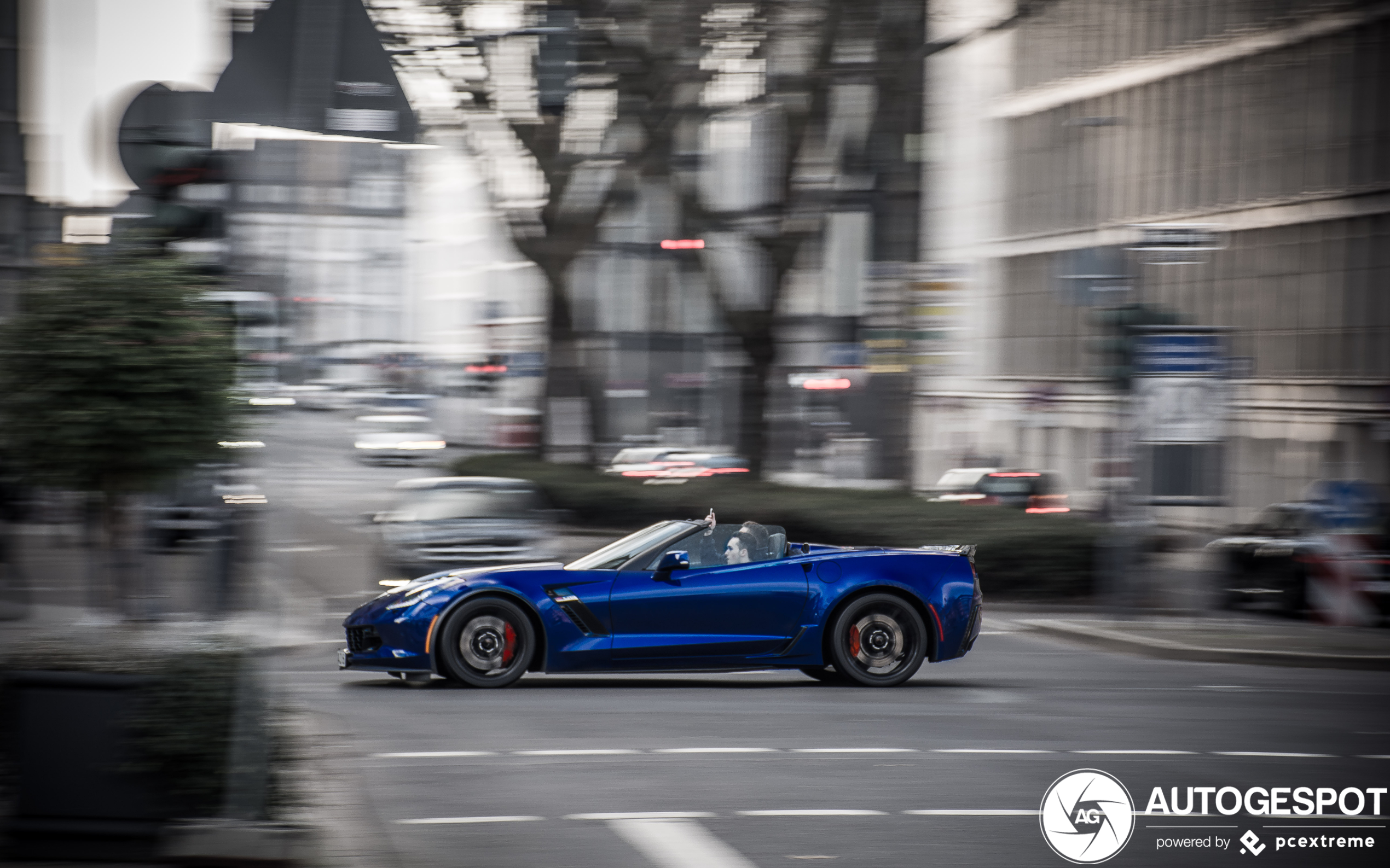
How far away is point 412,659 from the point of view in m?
11.3

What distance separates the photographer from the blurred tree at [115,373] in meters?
8.45

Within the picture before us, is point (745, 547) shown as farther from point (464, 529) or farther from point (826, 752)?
point (464, 529)

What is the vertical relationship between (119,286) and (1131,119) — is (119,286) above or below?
below

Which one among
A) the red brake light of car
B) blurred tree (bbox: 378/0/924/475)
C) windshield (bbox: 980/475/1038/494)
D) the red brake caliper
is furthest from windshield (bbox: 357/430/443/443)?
the red brake caliper

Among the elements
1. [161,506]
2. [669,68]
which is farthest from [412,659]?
[669,68]

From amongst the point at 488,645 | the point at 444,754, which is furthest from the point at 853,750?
the point at 488,645

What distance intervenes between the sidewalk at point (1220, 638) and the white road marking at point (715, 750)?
7.33m

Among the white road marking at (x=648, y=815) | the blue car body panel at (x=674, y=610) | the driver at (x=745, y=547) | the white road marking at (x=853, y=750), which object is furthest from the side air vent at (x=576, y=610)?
the white road marking at (x=648, y=815)

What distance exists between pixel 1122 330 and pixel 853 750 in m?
11.8

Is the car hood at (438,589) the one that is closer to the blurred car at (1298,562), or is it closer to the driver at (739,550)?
the driver at (739,550)

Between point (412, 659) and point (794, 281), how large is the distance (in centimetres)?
1807

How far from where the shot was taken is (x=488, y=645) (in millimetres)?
11391

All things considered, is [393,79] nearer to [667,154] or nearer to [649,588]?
[649,588]

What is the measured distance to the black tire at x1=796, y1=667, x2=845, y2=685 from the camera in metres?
11.9
